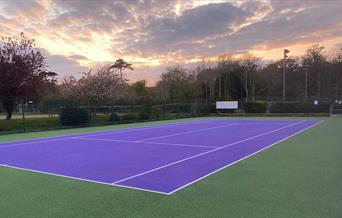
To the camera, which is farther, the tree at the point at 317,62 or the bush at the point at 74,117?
the tree at the point at 317,62

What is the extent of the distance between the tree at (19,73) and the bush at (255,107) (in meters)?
21.6

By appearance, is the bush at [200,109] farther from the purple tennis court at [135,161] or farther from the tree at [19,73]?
the purple tennis court at [135,161]

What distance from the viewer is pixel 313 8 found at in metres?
21.3

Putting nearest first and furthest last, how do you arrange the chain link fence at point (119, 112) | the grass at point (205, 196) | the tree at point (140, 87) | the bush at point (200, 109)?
the grass at point (205, 196) < the chain link fence at point (119, 112) < the bush at point (200, 109) < the tree at point (140, 87)

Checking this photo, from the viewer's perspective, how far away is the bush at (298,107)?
34625 mm

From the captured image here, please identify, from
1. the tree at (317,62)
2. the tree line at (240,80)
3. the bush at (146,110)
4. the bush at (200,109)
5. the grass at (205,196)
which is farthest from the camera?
the tree at (317,62)

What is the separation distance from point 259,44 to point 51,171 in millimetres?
35315

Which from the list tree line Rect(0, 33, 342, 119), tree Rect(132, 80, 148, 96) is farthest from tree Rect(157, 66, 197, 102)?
tree Rect(132, 80, 148, 96)

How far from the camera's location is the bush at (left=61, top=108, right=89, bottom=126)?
20828 millimetres

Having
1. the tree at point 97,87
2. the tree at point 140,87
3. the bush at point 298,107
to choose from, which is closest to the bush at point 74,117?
the tree at point 97,87

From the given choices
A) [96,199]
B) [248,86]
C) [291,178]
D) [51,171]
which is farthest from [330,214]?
[248,86]

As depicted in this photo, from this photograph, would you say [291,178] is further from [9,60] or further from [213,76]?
[213,76]

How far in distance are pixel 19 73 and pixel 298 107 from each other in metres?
26.9

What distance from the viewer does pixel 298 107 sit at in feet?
117
